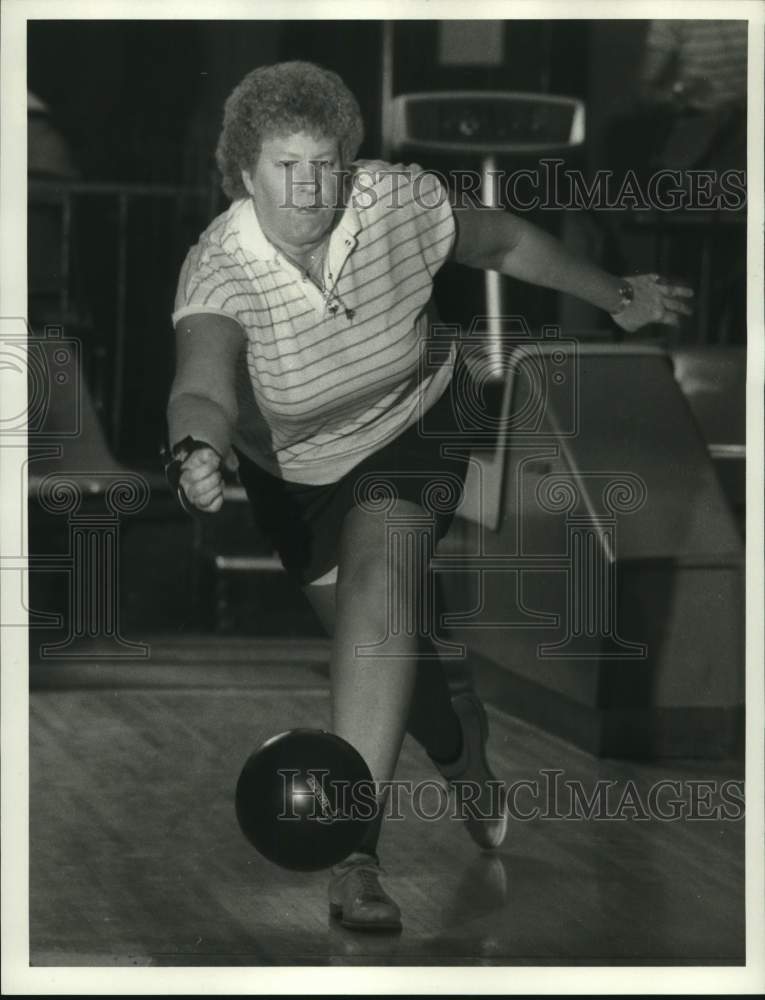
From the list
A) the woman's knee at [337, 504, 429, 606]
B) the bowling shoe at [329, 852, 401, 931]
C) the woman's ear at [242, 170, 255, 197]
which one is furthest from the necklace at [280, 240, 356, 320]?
the bowling shoe at [329, 852, 401, 931]

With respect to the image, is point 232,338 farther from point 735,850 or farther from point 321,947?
point 735,850

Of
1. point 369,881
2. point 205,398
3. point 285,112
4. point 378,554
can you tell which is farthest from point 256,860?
point 285,112

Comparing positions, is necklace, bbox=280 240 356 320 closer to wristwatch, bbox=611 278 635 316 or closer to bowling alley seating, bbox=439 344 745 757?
bowling alley seating, bbox=439 344 745 757

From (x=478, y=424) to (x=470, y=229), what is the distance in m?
0.33

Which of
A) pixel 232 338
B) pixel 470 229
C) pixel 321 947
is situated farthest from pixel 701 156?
pixel 321 947

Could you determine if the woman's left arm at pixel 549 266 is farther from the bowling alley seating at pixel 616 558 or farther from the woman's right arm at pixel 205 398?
the woman's right arm at pixel 205 398

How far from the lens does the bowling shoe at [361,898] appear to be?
121 inches

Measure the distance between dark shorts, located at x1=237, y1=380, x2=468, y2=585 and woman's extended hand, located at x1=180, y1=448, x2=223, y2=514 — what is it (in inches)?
17.3

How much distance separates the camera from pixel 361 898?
10.1 feet

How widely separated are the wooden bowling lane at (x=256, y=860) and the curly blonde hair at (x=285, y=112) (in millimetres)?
829

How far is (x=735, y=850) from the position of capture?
326 centimetres

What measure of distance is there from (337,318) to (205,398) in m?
0.28

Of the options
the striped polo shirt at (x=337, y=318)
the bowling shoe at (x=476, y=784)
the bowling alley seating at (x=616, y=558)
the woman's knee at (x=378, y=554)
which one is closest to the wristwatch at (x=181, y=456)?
the striped polo shirt at (x=337, y=318)

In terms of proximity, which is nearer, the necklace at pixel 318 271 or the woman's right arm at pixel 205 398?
the woman's right arm at pixel 205 398
